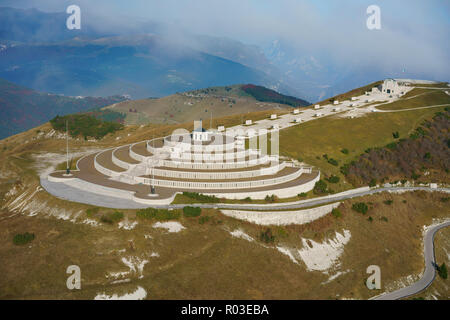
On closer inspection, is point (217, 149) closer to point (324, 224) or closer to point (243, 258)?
point (324, 224)

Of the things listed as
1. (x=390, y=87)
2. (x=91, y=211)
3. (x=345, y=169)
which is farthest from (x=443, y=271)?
(x=390, y=87)

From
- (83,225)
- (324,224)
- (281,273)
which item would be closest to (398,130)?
(324,224)

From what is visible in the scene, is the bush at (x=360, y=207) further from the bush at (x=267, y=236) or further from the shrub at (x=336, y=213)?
the bush at (x=267, y=236)

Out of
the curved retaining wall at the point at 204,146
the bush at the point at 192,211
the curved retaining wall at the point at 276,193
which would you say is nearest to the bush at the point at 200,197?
the curved retaining wall at the point at 276,193

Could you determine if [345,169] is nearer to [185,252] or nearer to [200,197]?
[200,197]

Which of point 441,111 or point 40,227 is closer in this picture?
point 40,227

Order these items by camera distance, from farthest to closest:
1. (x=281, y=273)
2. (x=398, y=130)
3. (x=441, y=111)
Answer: (x=441, y=111), (x=398, y=130), (x=281, y=273)

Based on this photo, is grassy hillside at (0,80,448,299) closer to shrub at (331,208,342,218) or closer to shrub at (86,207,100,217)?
shrub at (86,207,100,217)
